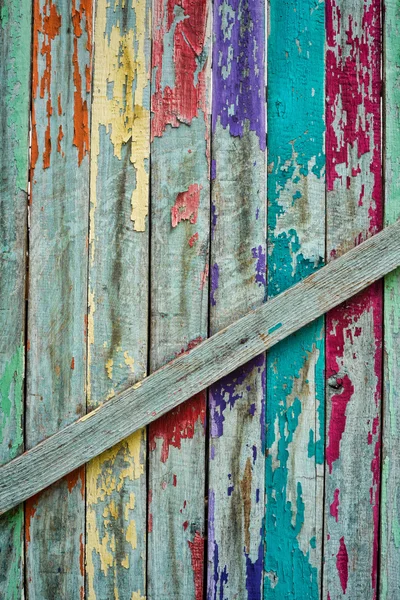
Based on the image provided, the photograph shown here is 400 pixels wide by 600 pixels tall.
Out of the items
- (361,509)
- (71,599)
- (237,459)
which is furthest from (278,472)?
(71,599)

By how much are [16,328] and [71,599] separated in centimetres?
74

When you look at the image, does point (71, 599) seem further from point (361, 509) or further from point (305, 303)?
point (305, 303)

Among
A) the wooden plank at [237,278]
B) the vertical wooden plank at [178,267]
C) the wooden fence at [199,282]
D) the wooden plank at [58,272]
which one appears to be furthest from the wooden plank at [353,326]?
the wooden plank at [58,272]

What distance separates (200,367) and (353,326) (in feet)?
1.38

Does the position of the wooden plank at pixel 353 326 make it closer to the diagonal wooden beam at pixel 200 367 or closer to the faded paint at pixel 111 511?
the diagonal wooden beam at pixel 200 367

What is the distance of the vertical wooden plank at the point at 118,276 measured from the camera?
1.27m

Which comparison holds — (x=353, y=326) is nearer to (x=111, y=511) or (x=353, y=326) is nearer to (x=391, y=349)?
(x=391, y=349)

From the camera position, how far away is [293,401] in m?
1.29

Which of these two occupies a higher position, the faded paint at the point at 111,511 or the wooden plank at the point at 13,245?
the wooden plank at the point at 13,245

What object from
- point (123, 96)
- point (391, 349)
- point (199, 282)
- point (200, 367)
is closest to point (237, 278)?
point (199, 282)

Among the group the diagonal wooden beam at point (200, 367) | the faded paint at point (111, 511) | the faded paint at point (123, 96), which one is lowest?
the faded paint at point (111, 511)

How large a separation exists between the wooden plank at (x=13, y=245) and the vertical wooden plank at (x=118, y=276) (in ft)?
0.60

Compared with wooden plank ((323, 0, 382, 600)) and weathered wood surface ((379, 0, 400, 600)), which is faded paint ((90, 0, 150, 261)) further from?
weathered wood surface ((379, 0, 400, 600))

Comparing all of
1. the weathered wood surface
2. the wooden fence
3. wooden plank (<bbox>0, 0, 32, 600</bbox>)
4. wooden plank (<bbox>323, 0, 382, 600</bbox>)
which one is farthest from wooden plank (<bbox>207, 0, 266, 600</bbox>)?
wooden plank (<bbox>0, 0, 32, 600</bbox>)
